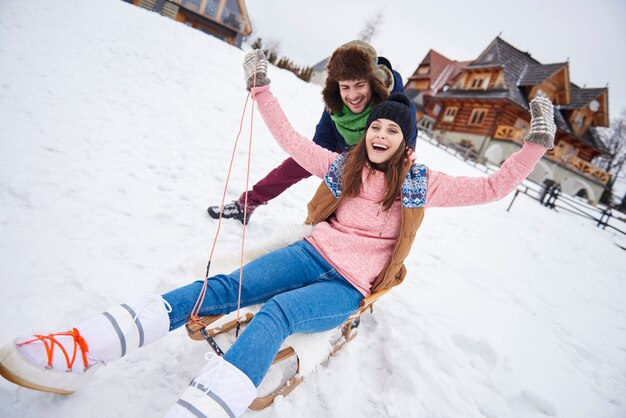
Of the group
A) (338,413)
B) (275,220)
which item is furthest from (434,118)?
(338,413)

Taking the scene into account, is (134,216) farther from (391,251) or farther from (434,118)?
(434,118)

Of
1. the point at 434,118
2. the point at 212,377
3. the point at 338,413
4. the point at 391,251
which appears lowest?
the point at 338,413

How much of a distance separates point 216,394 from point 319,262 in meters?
0.92

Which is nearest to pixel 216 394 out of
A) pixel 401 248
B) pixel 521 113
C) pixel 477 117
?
pixel 401 248

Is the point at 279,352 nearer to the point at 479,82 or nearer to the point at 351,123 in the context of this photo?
the point at 351,123

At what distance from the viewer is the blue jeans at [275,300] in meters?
1.20

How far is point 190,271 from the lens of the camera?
2.20m

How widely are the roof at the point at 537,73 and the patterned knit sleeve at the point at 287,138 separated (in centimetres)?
2280

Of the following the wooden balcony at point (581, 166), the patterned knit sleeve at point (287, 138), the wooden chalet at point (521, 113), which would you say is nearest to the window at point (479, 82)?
the wooden chalet at point (521, 113)

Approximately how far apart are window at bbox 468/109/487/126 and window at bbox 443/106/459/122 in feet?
5.85

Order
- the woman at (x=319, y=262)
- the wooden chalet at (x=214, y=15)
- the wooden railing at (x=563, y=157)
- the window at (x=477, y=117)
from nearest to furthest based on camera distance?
the woman at (x=319, y=262) < the wooden railing at (x=563, y=157) < the window at (x=477, y=117) < the wooden chalet at (x=214, y=15)

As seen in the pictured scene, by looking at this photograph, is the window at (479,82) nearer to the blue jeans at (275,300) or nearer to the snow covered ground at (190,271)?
the snow covered ground at (190,271)

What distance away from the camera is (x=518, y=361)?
2.37 m

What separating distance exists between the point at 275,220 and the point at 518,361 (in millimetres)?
2602
